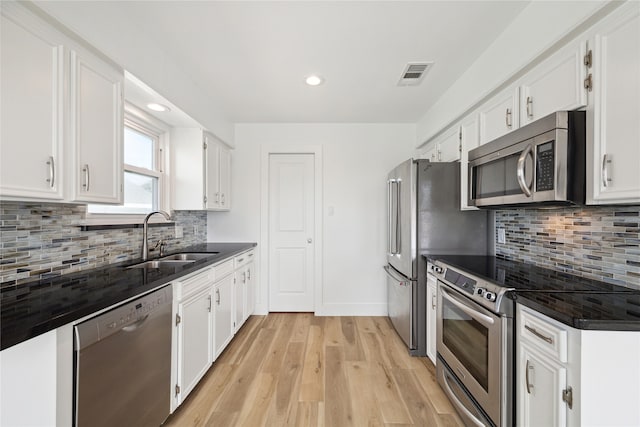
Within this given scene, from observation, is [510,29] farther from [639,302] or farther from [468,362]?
[468,362]

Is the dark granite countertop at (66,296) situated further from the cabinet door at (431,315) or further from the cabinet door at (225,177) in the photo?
the cabinet door at (431,315)

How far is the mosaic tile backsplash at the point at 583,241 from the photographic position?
1334 mm

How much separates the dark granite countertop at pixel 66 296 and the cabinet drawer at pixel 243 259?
934 mm

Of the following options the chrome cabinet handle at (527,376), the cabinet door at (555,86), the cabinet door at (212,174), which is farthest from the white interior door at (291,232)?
the chrome cabinet handle at (527,376)

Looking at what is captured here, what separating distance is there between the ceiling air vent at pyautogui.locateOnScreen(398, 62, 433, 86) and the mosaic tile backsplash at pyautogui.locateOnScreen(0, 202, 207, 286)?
2.57m

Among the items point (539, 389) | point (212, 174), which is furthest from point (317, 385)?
point (212, 174)

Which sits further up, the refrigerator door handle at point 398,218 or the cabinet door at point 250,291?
the refrigerator door handle at point 398,218

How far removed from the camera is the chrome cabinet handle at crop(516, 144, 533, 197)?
1400mm

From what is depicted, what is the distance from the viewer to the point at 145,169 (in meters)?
2.36

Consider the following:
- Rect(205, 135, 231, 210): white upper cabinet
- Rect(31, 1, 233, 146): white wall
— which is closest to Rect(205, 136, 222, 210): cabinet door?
Rect(205, 135, 231, 210): white upper cabinet

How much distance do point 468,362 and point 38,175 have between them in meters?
2.40

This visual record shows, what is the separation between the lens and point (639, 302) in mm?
1149

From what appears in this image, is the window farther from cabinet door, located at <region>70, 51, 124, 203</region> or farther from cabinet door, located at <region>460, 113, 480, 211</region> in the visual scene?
cabinet door, located at <region>460, 113, 480, 211</region>

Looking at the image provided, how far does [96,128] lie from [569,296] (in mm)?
2445
